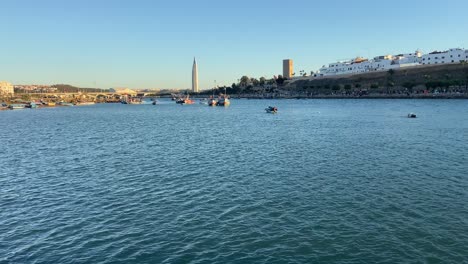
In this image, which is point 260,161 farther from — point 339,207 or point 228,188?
point 339,207

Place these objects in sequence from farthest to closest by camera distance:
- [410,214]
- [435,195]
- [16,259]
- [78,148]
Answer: [78,148] < [435,195] < [410,214] < [16,259]

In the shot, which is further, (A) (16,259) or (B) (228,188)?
(B) (228,188)

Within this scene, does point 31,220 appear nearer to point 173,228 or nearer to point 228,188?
point 173,228

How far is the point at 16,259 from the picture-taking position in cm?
1669

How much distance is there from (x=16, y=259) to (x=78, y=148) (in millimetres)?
35613

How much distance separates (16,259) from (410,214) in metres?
20.3

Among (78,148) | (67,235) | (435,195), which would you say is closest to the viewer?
(67,235)

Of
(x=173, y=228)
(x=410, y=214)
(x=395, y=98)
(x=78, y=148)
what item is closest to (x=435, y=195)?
(x=410, y=214)

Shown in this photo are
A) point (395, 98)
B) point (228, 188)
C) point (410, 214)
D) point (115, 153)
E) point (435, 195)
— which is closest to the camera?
point (410, 214)

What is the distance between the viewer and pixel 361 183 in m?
28.7

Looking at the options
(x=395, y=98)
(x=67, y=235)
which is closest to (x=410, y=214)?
(x=67, y=235)

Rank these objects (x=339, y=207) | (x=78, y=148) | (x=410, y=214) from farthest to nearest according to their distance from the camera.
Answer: (x=78, y=148) → (x=339, y=207) → (x=410, y=214)

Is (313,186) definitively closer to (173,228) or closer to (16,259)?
(173,228)

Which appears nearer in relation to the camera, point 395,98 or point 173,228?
point 173,228
